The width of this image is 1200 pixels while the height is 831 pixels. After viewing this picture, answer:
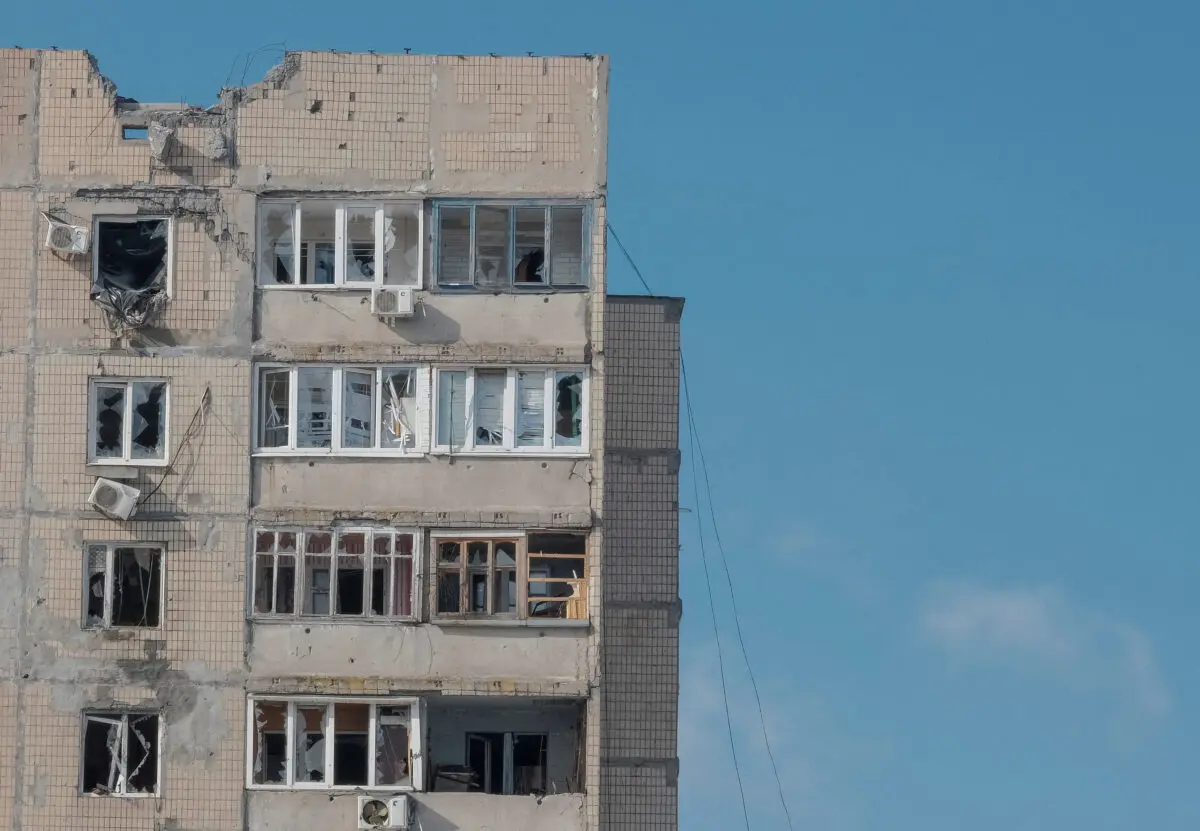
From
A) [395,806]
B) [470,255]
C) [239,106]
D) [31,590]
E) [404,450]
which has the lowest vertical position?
[395,806]

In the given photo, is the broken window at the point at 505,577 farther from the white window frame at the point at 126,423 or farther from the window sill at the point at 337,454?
the white window frame at the point at 126,423

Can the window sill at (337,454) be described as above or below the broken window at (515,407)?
below

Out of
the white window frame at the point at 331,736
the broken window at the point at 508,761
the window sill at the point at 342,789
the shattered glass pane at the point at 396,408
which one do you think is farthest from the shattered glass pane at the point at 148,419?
the broken window at the point at 508,761

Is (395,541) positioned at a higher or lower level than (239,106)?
lower

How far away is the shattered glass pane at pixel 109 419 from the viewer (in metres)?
33.3

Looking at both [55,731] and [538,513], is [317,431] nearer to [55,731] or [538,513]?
[538,513]

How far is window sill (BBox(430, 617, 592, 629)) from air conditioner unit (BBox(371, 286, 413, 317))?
4.27 m

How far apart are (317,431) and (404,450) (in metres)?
1.27

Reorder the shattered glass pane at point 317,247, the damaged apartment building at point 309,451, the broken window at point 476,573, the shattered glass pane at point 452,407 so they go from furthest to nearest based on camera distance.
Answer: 1. the shattered glass pane at point 317,247
2. the shattered glass pane at point 452,407
3. the broken window at point 476,573
4. the damaged apartment building at point 309,451

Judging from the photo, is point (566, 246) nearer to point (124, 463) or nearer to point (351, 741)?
point (124, 463)

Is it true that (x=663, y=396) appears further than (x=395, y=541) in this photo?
Yes

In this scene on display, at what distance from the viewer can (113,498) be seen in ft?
107

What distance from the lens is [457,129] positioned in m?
33.8

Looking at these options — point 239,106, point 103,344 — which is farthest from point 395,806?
point 239,106
